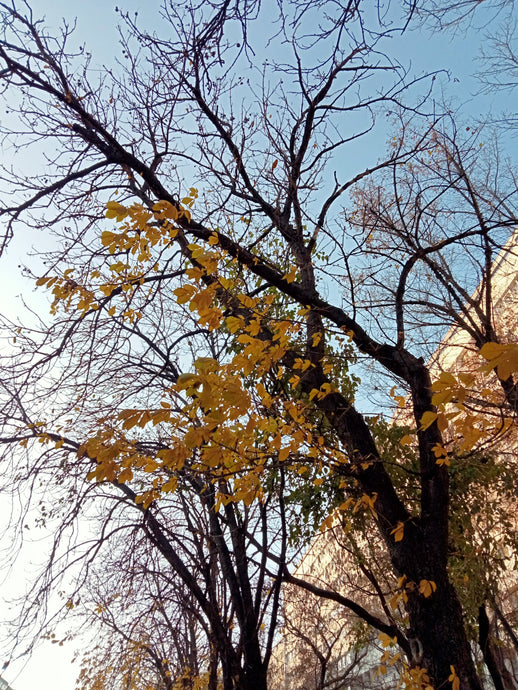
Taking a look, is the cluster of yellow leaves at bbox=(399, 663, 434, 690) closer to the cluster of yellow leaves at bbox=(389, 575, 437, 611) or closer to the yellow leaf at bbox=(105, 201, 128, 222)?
the cluster of yellow leaves at bbox=(389, 575, 437, 611)

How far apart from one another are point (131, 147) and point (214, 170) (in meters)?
0.99

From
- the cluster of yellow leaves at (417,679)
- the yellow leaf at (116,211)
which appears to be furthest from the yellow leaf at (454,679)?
the yellow leaf at (116,211)

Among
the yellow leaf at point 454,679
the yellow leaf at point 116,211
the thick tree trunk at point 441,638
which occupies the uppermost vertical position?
the yellow leaf at point 116,211

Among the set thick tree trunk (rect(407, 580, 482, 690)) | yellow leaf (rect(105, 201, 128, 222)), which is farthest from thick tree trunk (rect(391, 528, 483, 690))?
yellow leaf (rect(105, 201, 128, 222))

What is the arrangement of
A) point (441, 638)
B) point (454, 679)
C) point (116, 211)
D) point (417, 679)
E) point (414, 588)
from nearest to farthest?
point (116, 211), point (454, 679), point (417, 679), point (441, 638), point (414, 588)

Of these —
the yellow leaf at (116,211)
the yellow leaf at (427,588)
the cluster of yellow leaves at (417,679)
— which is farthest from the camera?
the yellow leaf at (427,588)

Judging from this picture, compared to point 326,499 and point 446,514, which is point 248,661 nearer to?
point 326,499

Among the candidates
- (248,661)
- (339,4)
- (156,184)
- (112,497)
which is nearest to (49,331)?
(156,184)

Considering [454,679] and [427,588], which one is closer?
[454,679]

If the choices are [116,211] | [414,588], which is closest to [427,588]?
[414,588]

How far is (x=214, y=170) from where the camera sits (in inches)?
218

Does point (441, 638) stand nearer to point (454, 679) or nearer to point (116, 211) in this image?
point (454, 679)

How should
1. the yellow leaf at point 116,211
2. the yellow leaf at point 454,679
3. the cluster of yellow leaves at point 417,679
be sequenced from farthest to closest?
the cluster of yellow leaves at point 417,679
the yellow leaf at point 454,679
the yellow leaf at point 116,211

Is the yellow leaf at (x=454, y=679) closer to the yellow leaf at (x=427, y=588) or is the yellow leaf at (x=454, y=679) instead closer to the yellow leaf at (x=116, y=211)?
the yellow leaf at (x=427, y=588)
